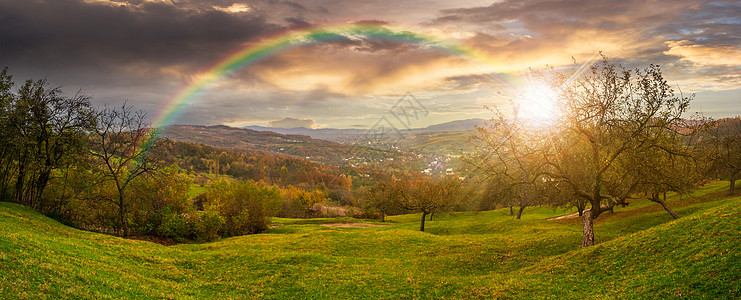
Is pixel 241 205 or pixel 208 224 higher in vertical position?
pixel 241 205

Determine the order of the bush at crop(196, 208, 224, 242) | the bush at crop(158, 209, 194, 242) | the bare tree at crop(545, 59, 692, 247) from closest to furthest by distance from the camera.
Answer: the bare tree at crop(545, 59, 692, 247)
the bush at crop(158, 209, 194, 242)
the bush at crop(196, 208, 224, 242)

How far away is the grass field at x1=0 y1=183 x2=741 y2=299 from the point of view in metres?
13.1

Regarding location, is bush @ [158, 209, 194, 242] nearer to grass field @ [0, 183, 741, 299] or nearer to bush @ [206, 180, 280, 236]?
bush @ [206, 180, 280, 236]

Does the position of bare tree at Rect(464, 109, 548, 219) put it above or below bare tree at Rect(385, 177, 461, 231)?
above

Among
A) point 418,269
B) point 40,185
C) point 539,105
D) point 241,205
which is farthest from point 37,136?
point 539,105

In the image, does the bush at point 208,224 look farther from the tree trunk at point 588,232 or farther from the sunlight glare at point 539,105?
the tree trunk at point 588,232

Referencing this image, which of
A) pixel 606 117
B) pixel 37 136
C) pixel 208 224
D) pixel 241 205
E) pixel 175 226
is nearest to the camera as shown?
pixel 606 117

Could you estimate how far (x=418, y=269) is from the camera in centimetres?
2558

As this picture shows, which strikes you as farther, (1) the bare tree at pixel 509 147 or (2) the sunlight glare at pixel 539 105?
(1) the bare tree at pixel 509 147

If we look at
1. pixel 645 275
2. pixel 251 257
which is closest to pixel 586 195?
pixel 645 275

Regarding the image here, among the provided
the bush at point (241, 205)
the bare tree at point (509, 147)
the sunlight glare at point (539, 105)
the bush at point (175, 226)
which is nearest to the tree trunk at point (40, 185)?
the bush at point (175, 226)

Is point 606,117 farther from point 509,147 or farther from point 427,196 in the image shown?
point 427,196

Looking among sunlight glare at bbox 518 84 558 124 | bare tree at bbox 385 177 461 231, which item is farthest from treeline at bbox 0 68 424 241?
sunlight glare at bbox 518 84 558 124

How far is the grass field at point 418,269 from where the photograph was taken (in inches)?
517
